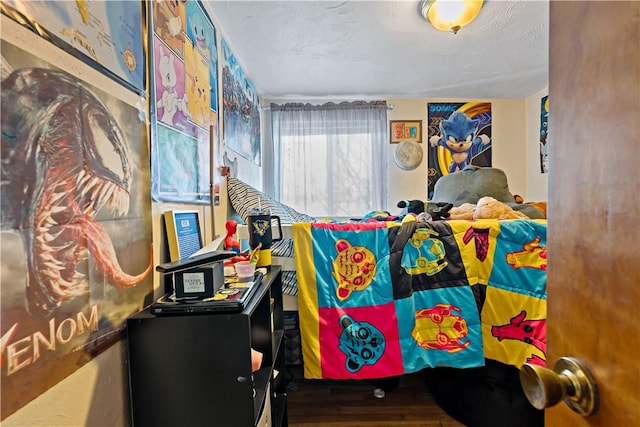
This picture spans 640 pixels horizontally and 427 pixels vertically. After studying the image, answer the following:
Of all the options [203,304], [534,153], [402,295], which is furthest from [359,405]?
[534,153]

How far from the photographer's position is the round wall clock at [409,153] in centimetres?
347

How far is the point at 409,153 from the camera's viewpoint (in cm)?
347

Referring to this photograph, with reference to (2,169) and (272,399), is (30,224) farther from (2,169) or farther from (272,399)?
(272,399)

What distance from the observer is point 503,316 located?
4.66 ft

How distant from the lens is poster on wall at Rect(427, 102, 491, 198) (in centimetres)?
349

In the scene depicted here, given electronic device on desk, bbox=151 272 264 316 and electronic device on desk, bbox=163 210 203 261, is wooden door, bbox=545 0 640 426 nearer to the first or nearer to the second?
electronic device on desk, bbox=151 272 264 316

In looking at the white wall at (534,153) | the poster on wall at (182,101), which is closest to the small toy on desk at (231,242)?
the poster on wall at (182,101)

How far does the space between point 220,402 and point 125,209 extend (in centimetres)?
60

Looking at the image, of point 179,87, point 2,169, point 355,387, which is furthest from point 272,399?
point 179,87

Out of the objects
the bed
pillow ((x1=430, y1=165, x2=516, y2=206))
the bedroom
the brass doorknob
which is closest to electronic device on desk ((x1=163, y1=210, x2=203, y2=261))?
the bedroom

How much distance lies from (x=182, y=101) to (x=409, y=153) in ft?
9.04

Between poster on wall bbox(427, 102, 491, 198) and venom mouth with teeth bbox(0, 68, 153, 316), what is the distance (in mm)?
3335

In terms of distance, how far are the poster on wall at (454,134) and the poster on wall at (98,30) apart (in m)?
3.20

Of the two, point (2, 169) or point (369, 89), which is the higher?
point (369, 89)
